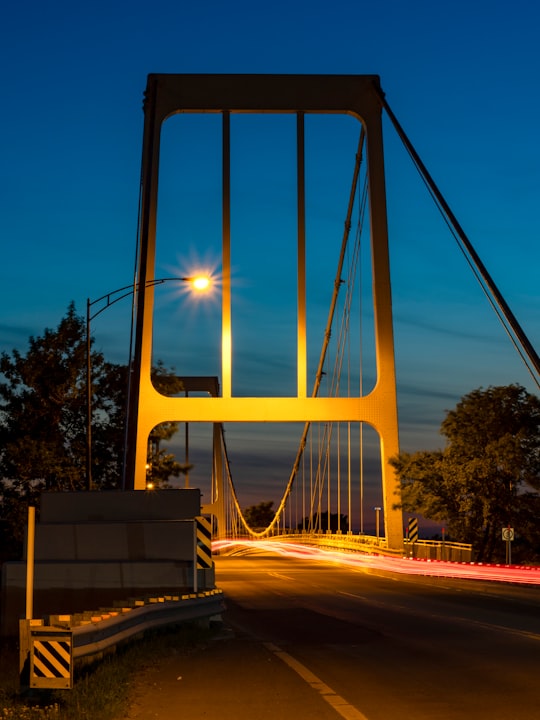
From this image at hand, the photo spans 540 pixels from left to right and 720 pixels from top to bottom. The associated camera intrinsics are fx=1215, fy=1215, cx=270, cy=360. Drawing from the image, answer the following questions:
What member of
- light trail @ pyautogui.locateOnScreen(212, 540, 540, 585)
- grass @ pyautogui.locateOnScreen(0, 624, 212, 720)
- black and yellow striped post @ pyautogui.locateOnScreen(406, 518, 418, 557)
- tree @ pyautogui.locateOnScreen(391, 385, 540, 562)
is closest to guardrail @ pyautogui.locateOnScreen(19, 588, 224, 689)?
grass @ pyautogui.locateOnScreen(0, 624, 212, 720)

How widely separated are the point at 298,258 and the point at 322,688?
40.4 metres

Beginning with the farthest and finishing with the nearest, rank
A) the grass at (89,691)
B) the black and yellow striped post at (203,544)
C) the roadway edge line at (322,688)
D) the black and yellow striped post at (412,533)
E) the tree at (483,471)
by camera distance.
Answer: the black and yellow striped post at (412,533) < the tree at (483,471) < the black and yellow striped post at (203,544) < the roadway edge line at (322,688) < the grass at (89,691)

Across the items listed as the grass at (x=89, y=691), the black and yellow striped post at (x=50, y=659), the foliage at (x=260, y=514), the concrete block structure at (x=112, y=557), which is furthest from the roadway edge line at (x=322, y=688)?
the foliage at (x=260, y=514)

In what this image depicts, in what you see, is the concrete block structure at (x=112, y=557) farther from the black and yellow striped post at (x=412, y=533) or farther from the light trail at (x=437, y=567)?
the black and yellow striped post at (x=412, y=533)

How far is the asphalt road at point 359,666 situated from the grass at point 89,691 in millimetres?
231

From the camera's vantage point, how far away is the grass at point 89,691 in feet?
32.4

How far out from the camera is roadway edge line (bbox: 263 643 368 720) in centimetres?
1034

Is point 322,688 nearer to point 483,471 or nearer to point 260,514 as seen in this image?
point 483,471

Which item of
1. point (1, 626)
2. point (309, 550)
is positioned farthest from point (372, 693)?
point (309, 550)

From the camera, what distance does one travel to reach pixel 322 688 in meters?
12.1

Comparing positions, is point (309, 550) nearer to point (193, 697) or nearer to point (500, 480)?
point (500, 480)

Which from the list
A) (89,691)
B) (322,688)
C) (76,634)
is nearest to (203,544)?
(322,688)

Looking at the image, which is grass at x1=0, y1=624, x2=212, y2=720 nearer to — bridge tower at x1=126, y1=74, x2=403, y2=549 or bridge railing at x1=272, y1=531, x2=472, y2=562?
bridge tower at x1=126, y1=74, x2=403, y2=549

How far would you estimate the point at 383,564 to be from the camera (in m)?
46.9
